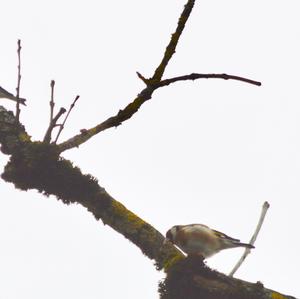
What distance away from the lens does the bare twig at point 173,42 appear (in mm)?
2705

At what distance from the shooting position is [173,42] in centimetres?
284

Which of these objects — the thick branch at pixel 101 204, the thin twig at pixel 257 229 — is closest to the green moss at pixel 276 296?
the thick branch at pixel 101 204

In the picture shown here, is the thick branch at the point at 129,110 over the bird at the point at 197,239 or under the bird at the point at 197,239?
under

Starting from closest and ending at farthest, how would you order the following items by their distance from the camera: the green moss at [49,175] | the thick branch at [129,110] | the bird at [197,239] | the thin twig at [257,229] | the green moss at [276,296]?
the thick branch at [129,110] → the green moss at [276,296] → the thin twig at [257,229] → the green moss at [49,175] → the bird at [197,239]

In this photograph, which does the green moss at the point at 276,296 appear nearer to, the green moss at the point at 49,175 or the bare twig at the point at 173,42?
the green moss at the point at 49,175

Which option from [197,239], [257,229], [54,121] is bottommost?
[54,121]

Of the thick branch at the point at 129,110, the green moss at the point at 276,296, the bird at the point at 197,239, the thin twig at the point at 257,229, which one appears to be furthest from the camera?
the bird at the point at 197,239

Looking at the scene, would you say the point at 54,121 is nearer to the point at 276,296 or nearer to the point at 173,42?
the point at 173,42

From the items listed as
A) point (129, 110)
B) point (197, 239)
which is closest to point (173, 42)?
point (129, 110)

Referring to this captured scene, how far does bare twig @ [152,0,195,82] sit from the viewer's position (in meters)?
2.71

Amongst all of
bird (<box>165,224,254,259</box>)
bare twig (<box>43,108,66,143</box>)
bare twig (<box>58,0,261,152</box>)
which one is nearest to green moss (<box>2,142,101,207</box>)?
bare twig (<box>43,108,66,143</box>)

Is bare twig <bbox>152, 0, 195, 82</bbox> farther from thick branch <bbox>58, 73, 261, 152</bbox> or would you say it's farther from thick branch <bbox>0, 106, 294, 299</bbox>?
thick branch <bbox>0, 106, 294, 299</bbox>

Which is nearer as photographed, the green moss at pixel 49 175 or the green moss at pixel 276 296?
the green moss at pixel 276 296

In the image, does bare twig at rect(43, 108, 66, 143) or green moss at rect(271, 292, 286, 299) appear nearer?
green moss at rect(271, 292, 286, 299)
